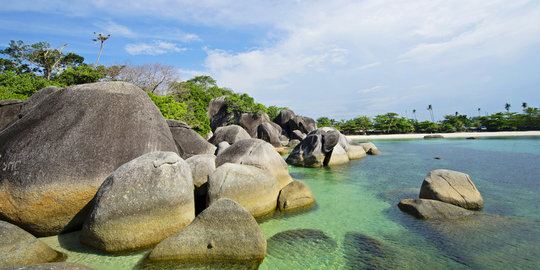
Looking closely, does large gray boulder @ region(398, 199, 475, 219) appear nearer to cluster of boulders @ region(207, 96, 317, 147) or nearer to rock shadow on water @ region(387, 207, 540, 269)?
rock shadow on water @ region(387, 207, 540, 269)

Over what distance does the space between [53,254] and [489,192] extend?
1175cm

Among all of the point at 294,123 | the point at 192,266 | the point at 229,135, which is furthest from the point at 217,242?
the point at 294,123

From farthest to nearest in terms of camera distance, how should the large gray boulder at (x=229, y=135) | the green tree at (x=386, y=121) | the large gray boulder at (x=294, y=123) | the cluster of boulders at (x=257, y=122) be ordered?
1. the green tree at (x=386, y=121)
2. the large gray boulder at (x=294, y=123)
3. the cluster of boulders at (x=257, y=122)
4. the large gray boulder at (x=229, y=135)

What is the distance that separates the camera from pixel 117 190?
4.32 metres

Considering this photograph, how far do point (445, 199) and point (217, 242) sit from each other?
232 inches

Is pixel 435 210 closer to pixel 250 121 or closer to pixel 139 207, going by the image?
pixel 139 207

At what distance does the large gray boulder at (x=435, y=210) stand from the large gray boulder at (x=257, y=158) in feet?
12.0

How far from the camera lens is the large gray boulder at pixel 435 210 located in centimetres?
599

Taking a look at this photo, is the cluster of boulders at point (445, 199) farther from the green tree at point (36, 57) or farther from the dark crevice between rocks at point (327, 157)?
the green tree at point (36, 57)

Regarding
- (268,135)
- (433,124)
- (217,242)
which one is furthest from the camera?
(433,124)

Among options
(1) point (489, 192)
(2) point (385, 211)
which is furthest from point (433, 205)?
(1) point (489, 192)

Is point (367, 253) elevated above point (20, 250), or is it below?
below

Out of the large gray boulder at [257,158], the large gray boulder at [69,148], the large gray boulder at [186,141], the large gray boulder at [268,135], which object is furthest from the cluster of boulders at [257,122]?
the large gray boulder at [69,148]

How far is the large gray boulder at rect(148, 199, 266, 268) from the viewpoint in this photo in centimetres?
410
